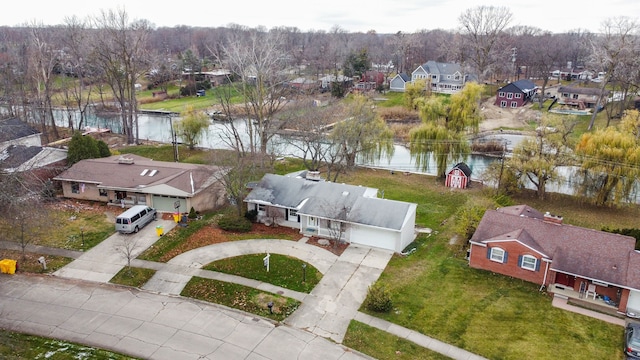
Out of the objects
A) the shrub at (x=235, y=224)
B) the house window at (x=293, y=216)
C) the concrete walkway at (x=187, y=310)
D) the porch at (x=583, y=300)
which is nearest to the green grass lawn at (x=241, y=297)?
the concrete walkway at (x=187, y=310)

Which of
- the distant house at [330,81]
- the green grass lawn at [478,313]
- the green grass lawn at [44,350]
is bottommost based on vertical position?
the green grass lawn at [44,350]

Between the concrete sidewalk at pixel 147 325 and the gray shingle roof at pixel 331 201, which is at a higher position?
the gray shingle roof at pixel 331 201

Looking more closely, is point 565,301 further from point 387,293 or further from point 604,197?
point 604,197

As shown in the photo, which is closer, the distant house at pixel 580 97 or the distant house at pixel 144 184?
the distant house at pixel 144 184

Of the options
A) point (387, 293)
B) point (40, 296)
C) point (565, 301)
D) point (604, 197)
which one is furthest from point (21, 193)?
point (604, 197)

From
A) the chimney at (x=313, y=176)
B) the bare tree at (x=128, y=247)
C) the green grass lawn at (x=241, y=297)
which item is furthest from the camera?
the chimney at (x=313, y=176)

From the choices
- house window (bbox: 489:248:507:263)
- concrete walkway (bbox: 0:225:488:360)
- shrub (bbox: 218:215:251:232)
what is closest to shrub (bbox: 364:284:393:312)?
concrete walkway (bbox: 0:225:488:360)

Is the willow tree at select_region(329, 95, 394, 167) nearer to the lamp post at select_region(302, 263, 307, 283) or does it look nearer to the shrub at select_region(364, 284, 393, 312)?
the lamp post at select_region(302, 263, 307, 283)

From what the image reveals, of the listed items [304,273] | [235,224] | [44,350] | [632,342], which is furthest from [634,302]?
[44,350]

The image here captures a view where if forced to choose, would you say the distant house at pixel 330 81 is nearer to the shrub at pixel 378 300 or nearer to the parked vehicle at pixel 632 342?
the shrub at pixel 378 300

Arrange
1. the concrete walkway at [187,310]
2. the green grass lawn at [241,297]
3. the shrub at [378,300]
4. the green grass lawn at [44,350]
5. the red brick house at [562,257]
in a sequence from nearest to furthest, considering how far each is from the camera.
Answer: the green grass lawn at [44,350] → the concrete walkway at [187,310] → the shrub at [378,300] → the green grass lawn at [241,297] → the red brick house at [562,257]
